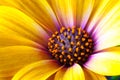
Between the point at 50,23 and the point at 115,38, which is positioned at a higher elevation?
the point at 50,23

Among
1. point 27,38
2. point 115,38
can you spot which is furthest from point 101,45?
point 27,38

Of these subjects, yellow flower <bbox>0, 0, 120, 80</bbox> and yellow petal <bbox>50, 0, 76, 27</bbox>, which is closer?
yellow flower <bbox>0, 0, 120, 80</bbox>

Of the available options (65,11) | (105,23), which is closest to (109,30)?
(105,23)

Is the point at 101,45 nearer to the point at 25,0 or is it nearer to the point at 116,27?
the point at 116,27

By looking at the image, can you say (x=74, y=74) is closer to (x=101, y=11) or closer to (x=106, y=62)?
(x=106, y=62)

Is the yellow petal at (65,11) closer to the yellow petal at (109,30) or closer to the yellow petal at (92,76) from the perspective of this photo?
the yellow petal at (109,30)

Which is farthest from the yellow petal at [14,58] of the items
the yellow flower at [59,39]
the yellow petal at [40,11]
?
the yellow petal at [40,11]

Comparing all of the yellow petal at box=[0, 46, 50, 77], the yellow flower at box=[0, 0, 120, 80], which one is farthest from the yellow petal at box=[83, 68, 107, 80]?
the yellow petal at box=[0, 46, 50, 77]

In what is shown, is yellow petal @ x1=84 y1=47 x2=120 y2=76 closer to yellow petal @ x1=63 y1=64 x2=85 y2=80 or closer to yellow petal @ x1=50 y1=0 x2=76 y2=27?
yellow petal @ x1=63 y1=64 x2=85 y2=80
